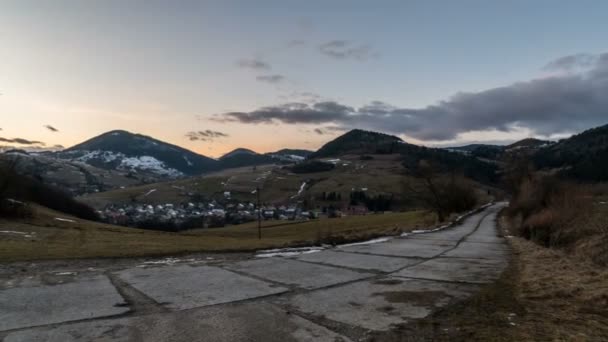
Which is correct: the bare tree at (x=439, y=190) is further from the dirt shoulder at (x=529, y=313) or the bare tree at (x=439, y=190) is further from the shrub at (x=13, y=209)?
the shrub at (x=13, y=209)

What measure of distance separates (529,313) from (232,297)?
5.67 m

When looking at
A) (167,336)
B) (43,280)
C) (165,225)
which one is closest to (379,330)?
(167,336)

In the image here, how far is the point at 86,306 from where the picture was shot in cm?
845

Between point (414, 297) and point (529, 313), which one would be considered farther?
point (414, 297)

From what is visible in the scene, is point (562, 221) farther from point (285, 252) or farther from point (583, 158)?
point (583, 158)

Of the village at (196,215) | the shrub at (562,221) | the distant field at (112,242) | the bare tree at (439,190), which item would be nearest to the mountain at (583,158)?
the bare tree at (439,190)

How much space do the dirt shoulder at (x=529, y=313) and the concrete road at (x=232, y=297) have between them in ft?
1.55

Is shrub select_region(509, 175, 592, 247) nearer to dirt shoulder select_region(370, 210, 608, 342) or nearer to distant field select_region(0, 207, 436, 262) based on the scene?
dirt shoulder select_region(370, 210, 608, 342)

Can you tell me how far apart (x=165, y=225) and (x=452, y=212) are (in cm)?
7004

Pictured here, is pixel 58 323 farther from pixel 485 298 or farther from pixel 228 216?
pixel 228 216

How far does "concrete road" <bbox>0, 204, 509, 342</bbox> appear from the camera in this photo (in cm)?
686

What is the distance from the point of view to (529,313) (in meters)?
7.50

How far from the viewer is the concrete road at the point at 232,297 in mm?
6863

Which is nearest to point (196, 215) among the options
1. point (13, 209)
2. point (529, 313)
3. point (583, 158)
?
point (13, 209)
